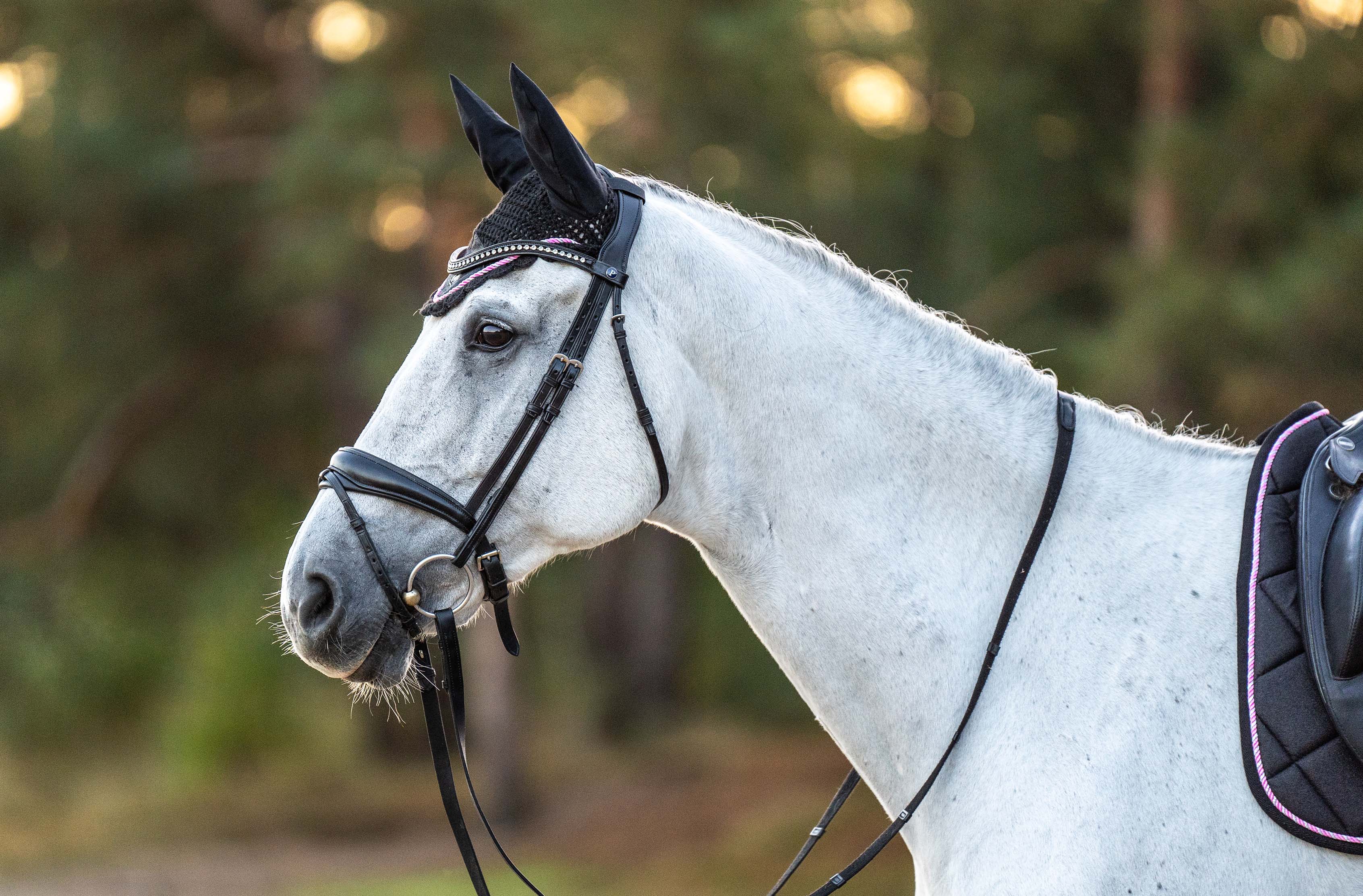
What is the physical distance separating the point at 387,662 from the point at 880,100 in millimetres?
8302

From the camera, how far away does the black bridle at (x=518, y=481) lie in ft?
6.51

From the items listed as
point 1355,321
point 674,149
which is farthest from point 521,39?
point 1355,321

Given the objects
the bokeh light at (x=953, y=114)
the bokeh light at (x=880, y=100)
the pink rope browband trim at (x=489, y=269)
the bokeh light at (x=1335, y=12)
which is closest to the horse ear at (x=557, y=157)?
the pink rope browband trim at (x=489, y=269)

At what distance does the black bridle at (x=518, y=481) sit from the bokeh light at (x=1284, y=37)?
4846 mm

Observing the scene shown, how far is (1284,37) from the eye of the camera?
5.89 m

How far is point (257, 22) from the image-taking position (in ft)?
37.5

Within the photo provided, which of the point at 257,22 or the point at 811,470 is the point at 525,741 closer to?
the point at 257,22

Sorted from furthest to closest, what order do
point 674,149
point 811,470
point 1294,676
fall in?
1. point 674,149
2. point 811,470
3. point 1294,676

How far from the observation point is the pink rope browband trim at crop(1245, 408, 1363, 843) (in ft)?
5.71

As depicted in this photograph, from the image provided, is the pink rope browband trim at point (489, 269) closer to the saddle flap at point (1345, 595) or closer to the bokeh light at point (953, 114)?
the saddle flap at point (1345, 595)

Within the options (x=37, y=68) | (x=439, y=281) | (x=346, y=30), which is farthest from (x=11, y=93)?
(x=439, y=281)

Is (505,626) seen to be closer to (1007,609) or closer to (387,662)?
(387,662)

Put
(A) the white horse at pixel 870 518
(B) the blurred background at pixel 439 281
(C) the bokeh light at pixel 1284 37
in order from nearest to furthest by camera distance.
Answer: (A) the white horse at pixel 870 518, (C) the bokeh light at pixel 1284 37, (B) the blurred background at pixel 439 281

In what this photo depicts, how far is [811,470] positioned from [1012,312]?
5850 mm
